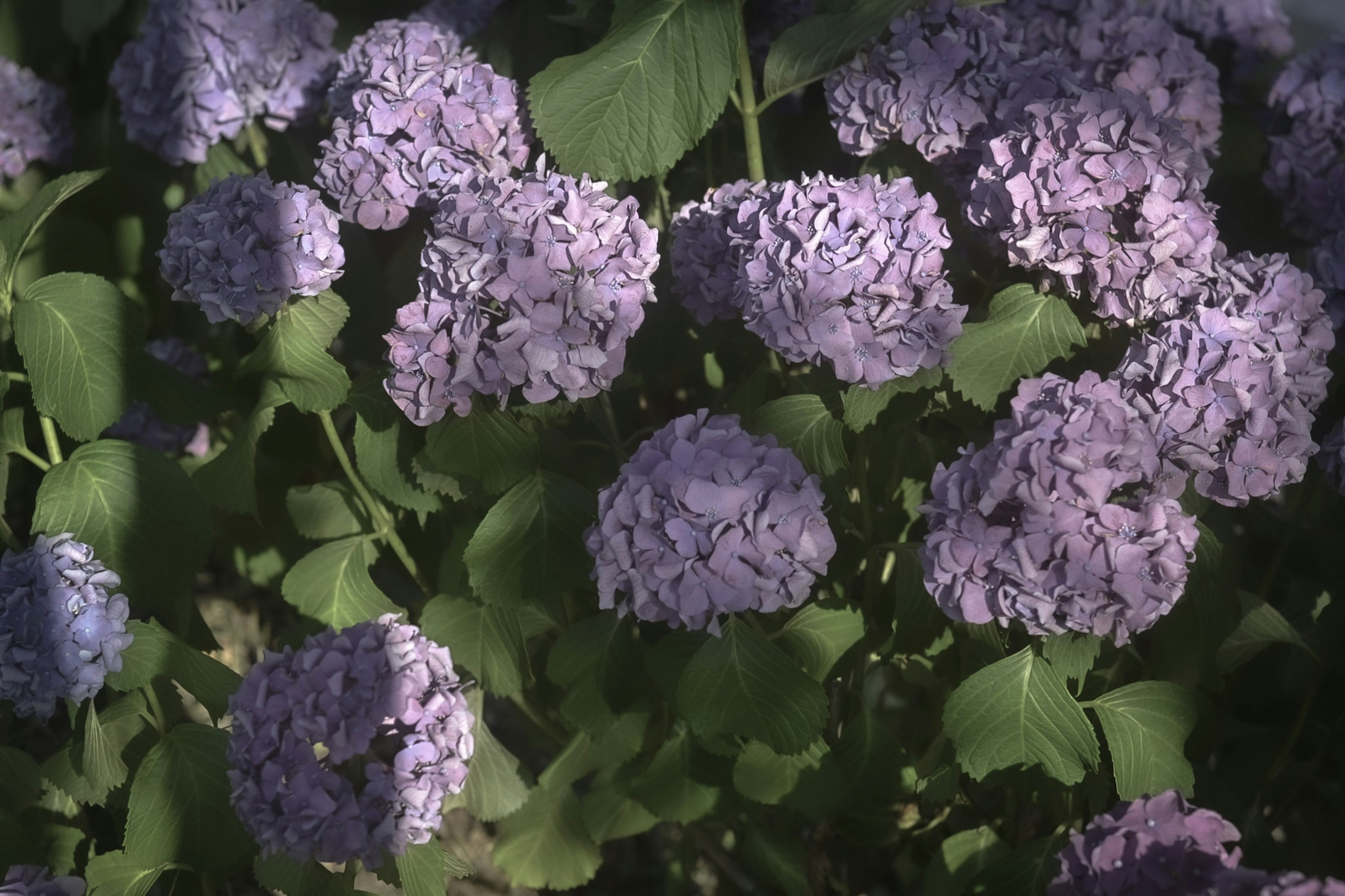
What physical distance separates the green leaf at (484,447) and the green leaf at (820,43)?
665 millimetres

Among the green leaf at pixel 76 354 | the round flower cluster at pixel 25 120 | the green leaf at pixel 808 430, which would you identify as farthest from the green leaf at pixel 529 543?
the round flower cluster at pixel 25 120

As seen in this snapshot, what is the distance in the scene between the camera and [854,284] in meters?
1.52

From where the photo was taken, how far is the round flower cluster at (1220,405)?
1.51 metres

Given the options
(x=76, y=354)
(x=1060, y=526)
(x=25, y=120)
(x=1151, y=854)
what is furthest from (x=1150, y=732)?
(x=25, y=120)

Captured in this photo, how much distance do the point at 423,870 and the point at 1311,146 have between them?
1.91m

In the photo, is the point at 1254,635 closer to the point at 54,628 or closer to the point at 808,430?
the point at 808,430

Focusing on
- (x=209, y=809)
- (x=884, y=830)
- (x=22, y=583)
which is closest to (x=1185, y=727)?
(x=884, y=830)

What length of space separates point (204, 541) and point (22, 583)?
0.28 meters

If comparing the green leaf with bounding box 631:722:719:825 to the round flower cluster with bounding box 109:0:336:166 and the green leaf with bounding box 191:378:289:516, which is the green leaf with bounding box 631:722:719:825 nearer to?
the green leaf with bounding box 191:378:289:516

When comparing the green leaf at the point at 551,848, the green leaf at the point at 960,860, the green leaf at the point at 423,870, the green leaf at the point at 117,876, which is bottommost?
the green leaf at the point at 551,848

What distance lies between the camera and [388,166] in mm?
1800

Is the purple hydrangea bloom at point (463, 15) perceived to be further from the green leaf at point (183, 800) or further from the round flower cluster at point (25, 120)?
the green leaf at point (183, 800)

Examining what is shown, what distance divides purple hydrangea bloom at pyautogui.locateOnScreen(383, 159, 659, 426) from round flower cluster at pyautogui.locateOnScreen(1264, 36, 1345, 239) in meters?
1.24

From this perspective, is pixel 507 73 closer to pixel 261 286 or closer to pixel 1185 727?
pixel 261 286
